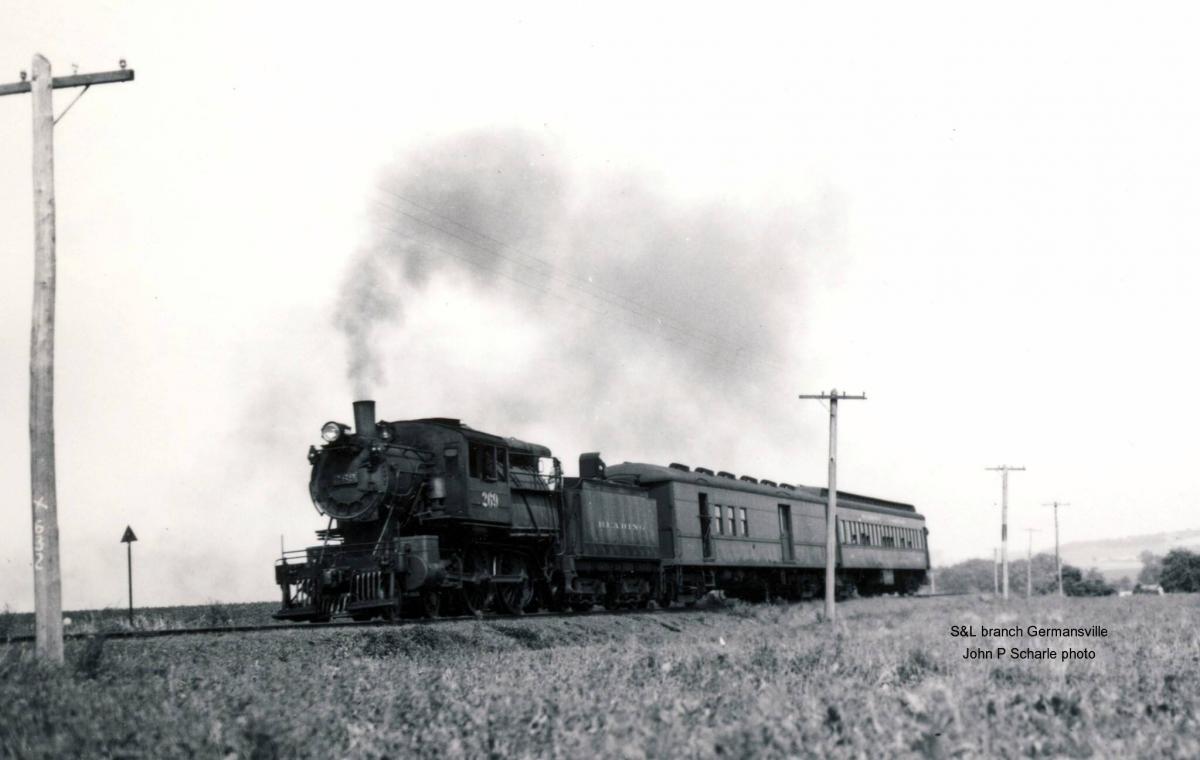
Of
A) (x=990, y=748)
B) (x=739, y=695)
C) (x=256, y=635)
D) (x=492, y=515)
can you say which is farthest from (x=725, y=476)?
(x=990, y=748)

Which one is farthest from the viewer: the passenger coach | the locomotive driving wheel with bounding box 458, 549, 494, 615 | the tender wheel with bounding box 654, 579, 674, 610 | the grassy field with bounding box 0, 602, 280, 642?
the passenger coach

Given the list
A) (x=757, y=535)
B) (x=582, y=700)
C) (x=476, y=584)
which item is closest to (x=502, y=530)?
(x=476, y=584)

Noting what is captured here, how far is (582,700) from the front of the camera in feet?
29.6

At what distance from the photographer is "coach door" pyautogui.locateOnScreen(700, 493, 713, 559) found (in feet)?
89.0

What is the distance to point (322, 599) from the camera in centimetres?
1677

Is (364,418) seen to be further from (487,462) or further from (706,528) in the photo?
(706,528)

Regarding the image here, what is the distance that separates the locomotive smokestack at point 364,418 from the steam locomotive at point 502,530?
22 mm

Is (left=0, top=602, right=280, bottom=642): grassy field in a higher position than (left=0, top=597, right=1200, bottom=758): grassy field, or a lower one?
lower

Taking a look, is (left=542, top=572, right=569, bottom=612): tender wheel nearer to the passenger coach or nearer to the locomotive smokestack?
the passenger coach

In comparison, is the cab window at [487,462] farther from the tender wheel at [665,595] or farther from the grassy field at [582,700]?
the tender wheel at [665,595]

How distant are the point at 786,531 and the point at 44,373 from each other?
25.1m

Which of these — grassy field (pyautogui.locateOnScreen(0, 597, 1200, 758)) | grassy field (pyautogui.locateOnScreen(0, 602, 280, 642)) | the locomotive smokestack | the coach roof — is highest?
the locomotive smokestack

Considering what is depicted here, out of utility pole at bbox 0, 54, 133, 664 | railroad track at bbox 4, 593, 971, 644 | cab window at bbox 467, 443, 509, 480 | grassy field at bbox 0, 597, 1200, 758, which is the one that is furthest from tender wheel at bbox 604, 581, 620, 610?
utility pole at bbox 0, 54, 133, 664

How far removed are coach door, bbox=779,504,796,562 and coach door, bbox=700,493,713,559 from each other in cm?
524
